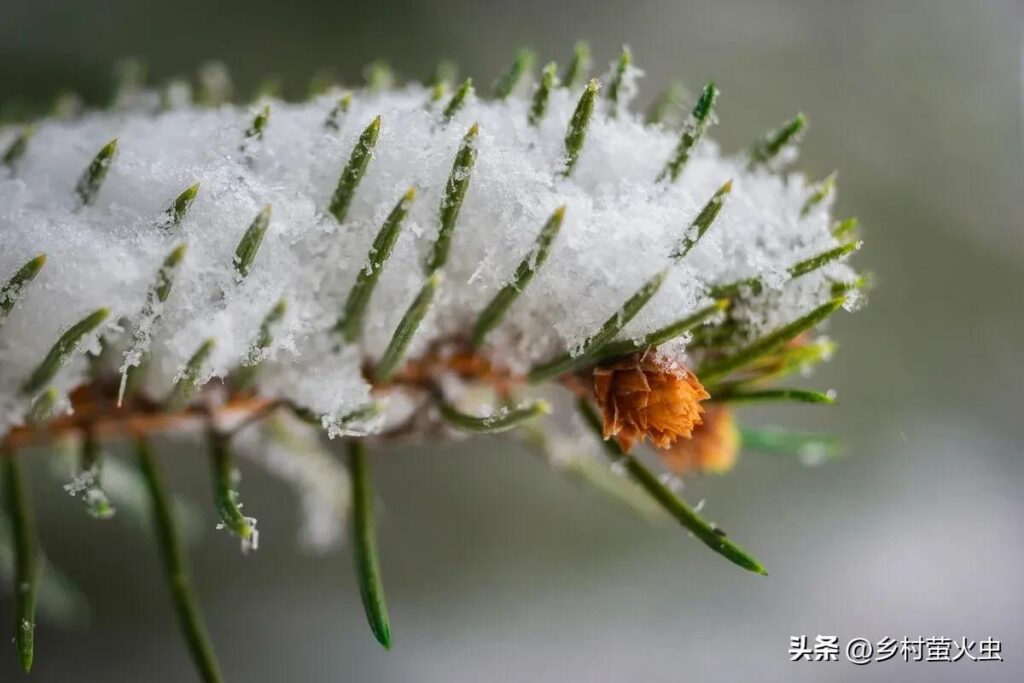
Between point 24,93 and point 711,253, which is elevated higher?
point 24,93

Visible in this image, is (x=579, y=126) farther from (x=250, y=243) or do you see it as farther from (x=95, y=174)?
(x=95, y=174)

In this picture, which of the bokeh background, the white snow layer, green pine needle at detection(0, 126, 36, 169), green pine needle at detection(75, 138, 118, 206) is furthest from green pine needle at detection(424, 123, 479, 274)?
the bokeh background

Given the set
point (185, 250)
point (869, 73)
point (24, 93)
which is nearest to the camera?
point (185, 250)

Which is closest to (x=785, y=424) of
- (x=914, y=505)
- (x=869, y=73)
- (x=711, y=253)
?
(x=914, y=505)

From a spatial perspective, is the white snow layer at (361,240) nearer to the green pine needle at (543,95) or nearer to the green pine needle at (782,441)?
the green pine needle at (543,95)

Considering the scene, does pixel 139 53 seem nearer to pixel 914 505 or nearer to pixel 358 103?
pixel 358 103

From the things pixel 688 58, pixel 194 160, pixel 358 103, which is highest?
pixel 688 58

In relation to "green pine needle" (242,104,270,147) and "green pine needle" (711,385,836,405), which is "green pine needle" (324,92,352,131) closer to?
"green pine needle" (242,104,270,147)
